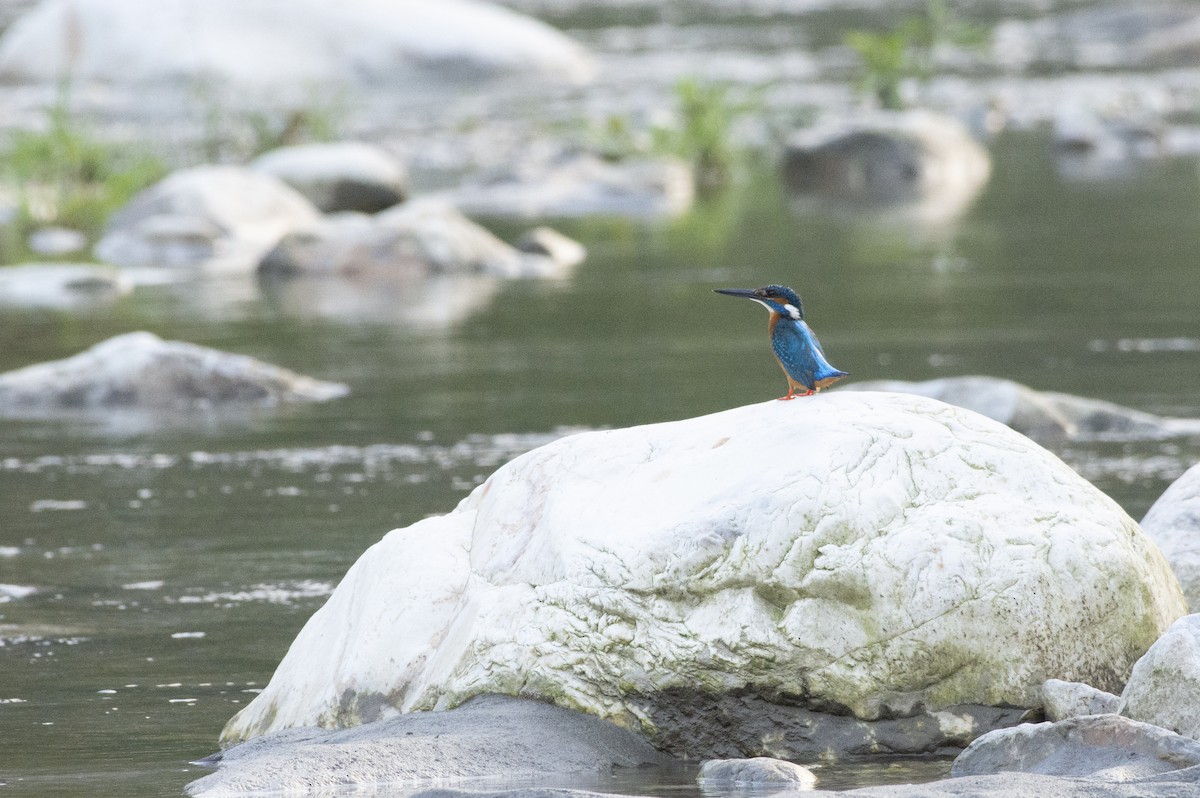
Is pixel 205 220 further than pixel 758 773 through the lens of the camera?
Yes

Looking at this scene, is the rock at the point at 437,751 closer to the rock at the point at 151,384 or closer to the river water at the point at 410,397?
the river water at the point at 410,397

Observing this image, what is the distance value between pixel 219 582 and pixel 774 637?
262 centimetres

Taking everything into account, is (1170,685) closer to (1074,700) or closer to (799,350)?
(1074,700)

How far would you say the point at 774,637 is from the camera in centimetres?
459

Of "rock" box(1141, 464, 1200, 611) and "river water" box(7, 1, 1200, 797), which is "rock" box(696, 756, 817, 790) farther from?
"rock" box(1141, 464, 1200, 611)

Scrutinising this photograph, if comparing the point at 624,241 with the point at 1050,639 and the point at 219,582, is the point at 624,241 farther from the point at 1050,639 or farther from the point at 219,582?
the point at 1050,639

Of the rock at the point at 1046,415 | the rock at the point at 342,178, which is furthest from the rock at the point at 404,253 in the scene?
the rock at the point at 1046,415

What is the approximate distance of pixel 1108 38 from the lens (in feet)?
136

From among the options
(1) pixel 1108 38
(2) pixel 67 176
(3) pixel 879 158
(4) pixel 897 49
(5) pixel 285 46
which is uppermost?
(5) pixel 285 46

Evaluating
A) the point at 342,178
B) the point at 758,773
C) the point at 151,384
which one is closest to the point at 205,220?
the point at 342,178

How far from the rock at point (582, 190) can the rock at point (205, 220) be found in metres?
2.39

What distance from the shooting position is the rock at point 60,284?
576 inches

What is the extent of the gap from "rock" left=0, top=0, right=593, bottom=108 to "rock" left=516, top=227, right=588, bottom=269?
1926cm

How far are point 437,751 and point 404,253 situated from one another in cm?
1183
